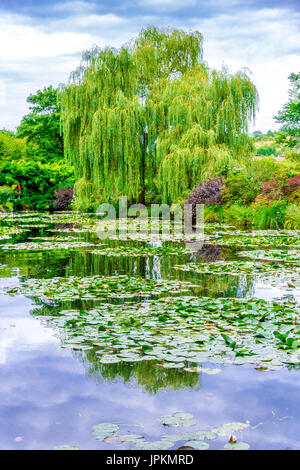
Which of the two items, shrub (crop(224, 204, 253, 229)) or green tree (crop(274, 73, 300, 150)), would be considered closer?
shrub (crop(224, 204, 253, 229))

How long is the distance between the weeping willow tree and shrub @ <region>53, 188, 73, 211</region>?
12753mm

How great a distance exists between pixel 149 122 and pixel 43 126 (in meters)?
24.3

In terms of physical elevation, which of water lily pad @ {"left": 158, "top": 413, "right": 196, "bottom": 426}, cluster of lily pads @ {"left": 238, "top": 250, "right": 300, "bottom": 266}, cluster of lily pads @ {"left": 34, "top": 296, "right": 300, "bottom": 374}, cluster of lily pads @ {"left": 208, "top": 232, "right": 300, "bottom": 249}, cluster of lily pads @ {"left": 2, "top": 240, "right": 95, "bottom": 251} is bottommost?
water lily pad @ {"left": 158, "top": 413, "right": 196, "bottom": 426}

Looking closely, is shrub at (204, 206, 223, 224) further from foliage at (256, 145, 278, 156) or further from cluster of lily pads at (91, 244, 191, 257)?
foliage at (256, 145, 278, 156)

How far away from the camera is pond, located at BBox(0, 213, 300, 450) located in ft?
8.71

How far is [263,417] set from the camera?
2.81m

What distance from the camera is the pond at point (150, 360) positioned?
8.71ft

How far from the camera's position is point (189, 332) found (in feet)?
14.3

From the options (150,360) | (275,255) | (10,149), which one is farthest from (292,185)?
(10,149)

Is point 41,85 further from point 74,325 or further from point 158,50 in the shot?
point 74,325

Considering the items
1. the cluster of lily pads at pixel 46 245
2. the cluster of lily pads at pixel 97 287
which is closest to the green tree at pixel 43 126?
the cluster of lily pads at pixel 46 245

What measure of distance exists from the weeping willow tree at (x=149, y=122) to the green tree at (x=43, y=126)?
20.7 m

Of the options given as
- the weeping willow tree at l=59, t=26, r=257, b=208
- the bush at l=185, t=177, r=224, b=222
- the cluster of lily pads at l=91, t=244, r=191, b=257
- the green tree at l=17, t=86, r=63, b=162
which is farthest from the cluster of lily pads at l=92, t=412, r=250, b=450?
the green tree at l=17, t=86, r=63, b=162

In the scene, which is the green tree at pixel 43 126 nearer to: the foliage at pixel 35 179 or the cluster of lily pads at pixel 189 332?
the foliage at pixel 35 179
